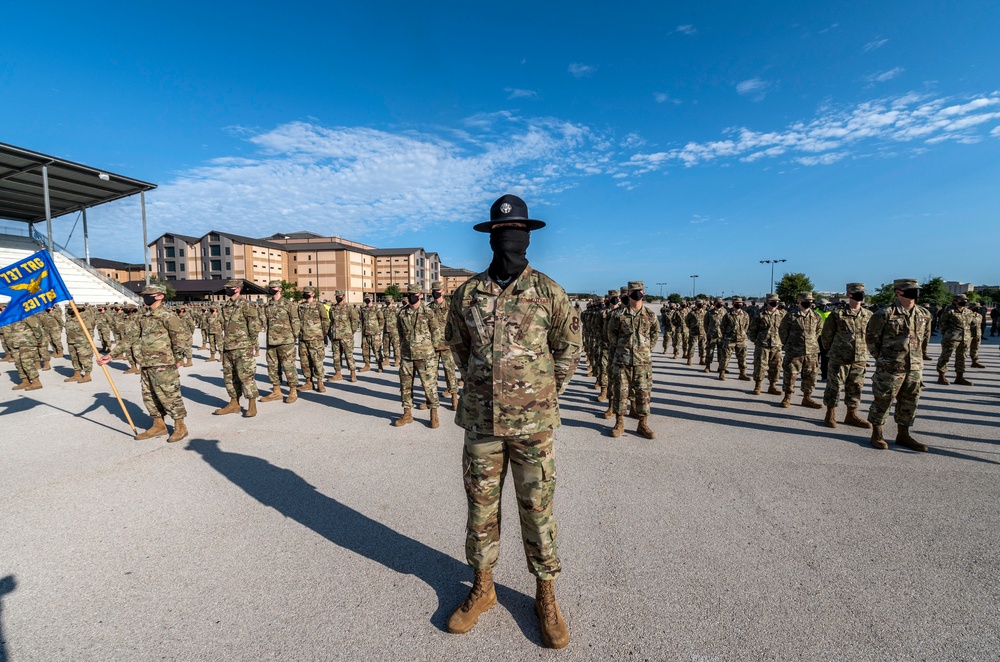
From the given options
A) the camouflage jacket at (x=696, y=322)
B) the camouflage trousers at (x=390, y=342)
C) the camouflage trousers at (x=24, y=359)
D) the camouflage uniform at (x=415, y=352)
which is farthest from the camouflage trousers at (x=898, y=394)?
the camouflage trousers at (x=24, y=359)

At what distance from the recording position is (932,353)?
14.2 m

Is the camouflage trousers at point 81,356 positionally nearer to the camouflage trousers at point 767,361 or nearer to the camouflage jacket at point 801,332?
the camouflage trousers at point 767,361

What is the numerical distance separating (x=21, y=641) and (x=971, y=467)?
839 centimetres

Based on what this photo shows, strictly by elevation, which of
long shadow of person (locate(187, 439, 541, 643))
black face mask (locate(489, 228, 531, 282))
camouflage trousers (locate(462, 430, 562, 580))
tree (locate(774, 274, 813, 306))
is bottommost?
long shadow of person (locate(187, 439, 541, 643))

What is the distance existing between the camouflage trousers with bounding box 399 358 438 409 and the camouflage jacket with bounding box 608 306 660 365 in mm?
2919

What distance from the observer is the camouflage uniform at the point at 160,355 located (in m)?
5.54

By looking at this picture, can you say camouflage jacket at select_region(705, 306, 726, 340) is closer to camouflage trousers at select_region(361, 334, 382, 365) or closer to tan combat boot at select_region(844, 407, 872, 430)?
tan combat boot at select_region(844, 407, 872, 430)

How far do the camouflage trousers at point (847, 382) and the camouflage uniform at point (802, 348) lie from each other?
0.99 metres

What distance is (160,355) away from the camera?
5.55 metres

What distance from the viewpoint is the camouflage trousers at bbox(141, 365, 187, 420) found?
5.59 m

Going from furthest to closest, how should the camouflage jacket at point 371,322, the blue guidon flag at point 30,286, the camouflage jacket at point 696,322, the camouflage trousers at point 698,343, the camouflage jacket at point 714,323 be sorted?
the camouflage jacket at point 696,322 < the camouflage trousers at point 698,343 < the camouflage jacket at point 371,322 < the camouflage jacket at point 714,323 < the blue guidon flag at point 30,286

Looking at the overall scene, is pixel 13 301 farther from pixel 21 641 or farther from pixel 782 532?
pixel 782 532

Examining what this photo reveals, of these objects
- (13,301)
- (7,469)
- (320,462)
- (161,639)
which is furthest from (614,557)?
(13,301)

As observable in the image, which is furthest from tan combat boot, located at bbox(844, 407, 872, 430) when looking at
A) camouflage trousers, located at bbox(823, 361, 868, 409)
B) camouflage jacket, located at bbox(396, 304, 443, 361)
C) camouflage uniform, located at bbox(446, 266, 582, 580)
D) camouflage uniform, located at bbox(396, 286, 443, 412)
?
camouflage jacket, located at bbox(396, 304, 443, 361)
